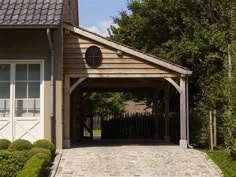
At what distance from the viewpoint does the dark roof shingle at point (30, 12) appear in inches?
663

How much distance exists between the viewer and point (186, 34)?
25.8 meters

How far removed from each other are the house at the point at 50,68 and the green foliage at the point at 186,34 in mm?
3838

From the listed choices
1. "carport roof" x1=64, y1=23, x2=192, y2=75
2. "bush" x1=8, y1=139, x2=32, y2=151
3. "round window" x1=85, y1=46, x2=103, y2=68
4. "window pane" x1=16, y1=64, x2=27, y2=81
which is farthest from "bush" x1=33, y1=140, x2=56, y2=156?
"carport roof" x1=64, y1=23, x2=192, y2=75

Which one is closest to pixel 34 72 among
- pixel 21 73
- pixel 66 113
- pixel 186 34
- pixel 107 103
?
pixel 21 73

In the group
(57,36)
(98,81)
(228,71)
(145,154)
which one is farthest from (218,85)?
(98,81)

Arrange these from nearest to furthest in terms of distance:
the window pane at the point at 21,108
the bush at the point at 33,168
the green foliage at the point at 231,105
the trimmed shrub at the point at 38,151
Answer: the bush at the point at 33,168 → the trimmed shrub at the point at 38,151 → the green foliage at the point at 231,105 → the window pane at the point at 21,108

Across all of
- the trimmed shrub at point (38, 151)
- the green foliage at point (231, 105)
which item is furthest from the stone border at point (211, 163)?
the trimmed shrub at point (38, 151)

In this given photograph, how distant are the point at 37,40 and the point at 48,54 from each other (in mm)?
580

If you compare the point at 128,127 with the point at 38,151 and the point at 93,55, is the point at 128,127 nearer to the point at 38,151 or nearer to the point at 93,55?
the point at 93,55

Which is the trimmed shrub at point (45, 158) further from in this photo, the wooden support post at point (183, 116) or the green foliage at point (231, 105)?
the wooden support post at point (183, 116)

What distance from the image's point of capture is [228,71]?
15.7 meters

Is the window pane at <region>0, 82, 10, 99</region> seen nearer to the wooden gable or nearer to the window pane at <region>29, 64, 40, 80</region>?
the window pane at <region>29, 64, 40, 80</region>

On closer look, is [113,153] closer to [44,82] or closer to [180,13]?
[44,82]

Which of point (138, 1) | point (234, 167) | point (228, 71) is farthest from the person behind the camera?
point (138, 1)
